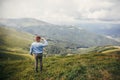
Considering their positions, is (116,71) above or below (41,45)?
below

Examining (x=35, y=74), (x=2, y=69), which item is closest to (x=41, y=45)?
(x=35, y=74)

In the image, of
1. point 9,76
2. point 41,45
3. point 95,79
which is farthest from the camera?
point 9,76

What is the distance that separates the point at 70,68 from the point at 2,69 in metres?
9.64

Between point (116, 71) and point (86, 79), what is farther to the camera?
point (116, 71)

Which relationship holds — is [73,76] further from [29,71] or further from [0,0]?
[0,0]

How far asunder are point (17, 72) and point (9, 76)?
4.80ft

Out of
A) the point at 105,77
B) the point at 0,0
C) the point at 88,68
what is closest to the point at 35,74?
the point at 88,68

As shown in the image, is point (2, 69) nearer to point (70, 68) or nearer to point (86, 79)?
point (70, 68)

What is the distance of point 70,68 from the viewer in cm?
2331

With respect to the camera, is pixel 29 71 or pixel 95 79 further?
pixel 29 71

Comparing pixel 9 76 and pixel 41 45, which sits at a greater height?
pixel 41 45

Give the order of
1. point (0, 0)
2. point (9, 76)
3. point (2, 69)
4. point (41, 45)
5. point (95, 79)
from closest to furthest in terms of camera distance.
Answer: point (95, 79), point (41, 45), point (9, 76), point (2, 69), point (0, 0)

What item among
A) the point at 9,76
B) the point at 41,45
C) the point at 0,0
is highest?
the point at 0,0

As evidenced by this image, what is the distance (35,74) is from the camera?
23.0 metres
